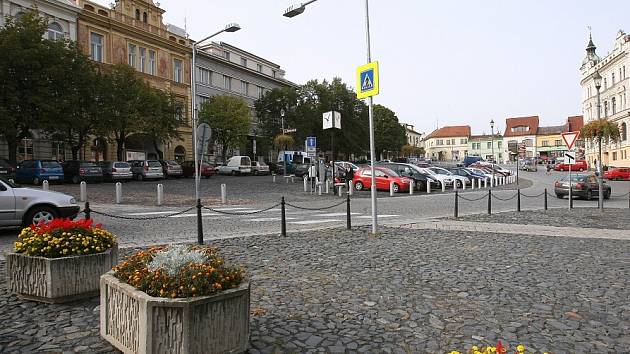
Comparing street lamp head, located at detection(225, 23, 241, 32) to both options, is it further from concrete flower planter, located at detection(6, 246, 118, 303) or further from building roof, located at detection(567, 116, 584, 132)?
building roof, located at detection(567, 116, 584, 132)

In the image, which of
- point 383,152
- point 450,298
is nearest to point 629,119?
point 383,152

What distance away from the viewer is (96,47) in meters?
41.5

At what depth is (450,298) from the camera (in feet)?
17.3

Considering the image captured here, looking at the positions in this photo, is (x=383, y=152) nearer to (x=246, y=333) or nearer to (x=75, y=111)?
(x=75, y=111)

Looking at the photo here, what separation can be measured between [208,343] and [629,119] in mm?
73155

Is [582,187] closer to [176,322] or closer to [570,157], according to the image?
[570,157]

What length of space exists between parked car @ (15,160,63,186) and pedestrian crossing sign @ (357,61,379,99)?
23101mm

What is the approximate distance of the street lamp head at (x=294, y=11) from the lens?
41.0ft

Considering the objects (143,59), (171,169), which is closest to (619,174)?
(171,169)

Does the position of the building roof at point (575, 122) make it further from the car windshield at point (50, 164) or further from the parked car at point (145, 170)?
the car windshield at point (50, 164)

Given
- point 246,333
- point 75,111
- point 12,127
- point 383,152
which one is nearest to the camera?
point 246,333

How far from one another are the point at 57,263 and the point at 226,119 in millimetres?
43427

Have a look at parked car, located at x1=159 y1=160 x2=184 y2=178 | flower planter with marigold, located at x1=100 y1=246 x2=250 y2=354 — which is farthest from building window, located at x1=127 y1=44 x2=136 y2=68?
flower planter with marigold, located at x1=100 y1=246 x2=250 y2=354

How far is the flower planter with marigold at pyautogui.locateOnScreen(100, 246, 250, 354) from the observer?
322 centimetres
